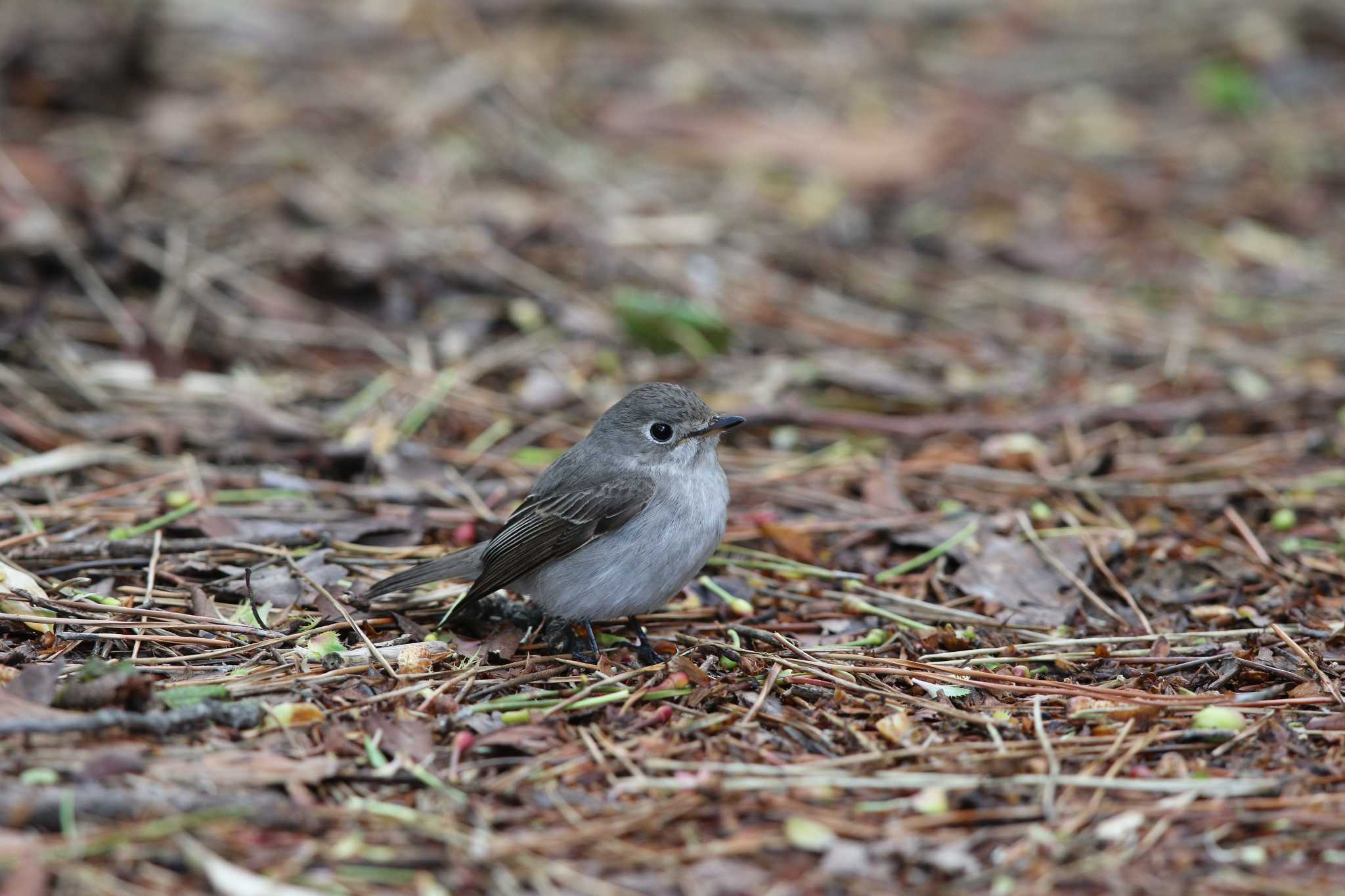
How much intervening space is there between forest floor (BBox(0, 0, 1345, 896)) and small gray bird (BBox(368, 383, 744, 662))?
0.20m

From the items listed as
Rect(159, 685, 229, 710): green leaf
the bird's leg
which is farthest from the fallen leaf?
Rect(159, 685, 229, 710): green leaf

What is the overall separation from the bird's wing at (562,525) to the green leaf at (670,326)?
2.35m

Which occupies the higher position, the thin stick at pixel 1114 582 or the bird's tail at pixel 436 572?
the bird's tail at pixel 436 572

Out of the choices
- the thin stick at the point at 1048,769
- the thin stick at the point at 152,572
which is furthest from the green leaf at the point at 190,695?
the thin stick at the point at 1048,769

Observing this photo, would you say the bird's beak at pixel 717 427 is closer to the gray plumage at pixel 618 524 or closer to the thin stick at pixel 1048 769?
the gray plumage at pixel 618 524

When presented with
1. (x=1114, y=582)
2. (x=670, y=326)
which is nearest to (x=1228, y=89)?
(x=670, y=326)

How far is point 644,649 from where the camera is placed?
4.43 meters

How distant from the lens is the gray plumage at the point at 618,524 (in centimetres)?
438

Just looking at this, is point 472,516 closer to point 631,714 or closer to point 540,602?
point 540,602

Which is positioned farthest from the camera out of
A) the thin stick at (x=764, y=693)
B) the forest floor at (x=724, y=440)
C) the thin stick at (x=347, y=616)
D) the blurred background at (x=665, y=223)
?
the blurred background at (x=665, y=223)

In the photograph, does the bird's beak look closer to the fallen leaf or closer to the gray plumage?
the gray plumage

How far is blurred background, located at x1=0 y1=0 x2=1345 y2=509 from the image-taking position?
621 cm

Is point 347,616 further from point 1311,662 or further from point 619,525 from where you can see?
point 1311,662

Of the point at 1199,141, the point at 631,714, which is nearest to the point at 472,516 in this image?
the point at 631,714
